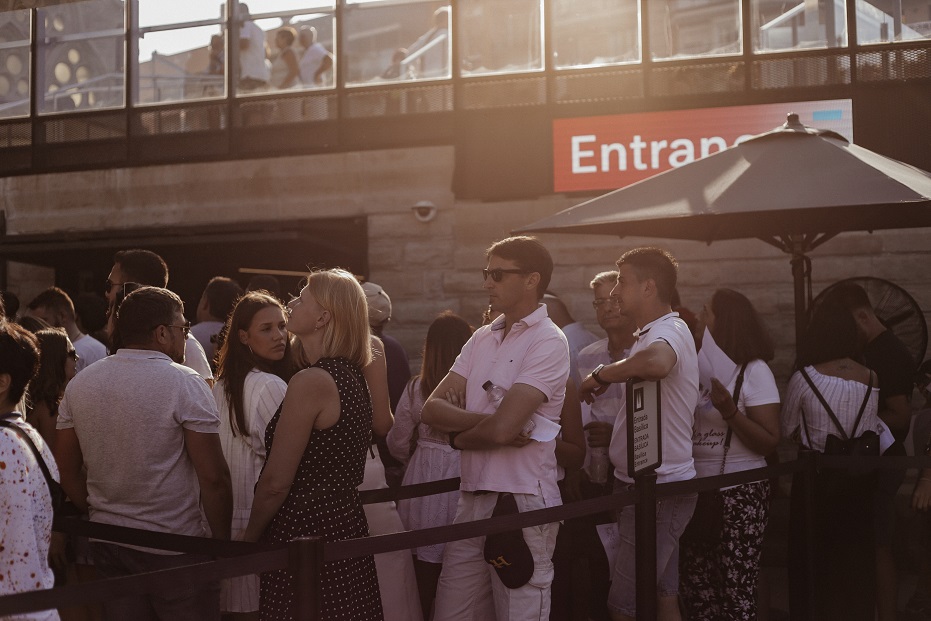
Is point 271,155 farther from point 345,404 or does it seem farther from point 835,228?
point 345,404

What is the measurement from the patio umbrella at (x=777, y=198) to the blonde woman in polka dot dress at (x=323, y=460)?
2.11 metres

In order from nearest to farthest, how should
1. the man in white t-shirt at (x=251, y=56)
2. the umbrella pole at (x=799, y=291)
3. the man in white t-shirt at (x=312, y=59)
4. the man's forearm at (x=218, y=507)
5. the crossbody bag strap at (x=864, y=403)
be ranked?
the man's forearm at (x=218, y=507) < the crossbody bag strap at (x=864, y=403) < the umbrella pole at (x=799, y=291) < the man in white t-shirt at (x=312, y=59) < the man in white t-shirt at (x=251, y=56)

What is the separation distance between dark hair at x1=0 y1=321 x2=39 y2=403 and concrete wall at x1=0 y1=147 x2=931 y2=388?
758 cm

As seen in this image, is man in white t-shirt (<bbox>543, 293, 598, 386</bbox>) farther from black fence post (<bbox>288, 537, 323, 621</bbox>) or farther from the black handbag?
black fence post (<bbox>288, 537, 323, 621</bbox>)

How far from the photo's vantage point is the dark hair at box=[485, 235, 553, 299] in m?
3.92

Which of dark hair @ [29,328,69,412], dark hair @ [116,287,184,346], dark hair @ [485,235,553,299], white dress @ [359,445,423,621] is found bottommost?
white dress @ [359,445,423,621]

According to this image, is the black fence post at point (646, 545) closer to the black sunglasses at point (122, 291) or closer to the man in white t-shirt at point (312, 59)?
the black sunglasses at point (122, 291)

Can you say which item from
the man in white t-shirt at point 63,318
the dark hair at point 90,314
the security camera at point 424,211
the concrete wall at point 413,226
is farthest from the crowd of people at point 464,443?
the security camera at point 424,211

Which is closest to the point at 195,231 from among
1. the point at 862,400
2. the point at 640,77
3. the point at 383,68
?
the point at 383,68

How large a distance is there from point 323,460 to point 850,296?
130 inches

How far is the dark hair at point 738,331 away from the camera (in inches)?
190

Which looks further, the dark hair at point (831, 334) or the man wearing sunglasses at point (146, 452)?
the dark hair at point (831, 334)

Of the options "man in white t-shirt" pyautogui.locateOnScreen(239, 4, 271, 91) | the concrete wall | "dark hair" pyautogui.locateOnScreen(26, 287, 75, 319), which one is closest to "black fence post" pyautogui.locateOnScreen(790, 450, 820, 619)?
"dark hair" pyautogui.locateOnScreen(26, 287, 75, 319)

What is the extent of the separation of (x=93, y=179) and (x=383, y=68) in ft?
12.3
